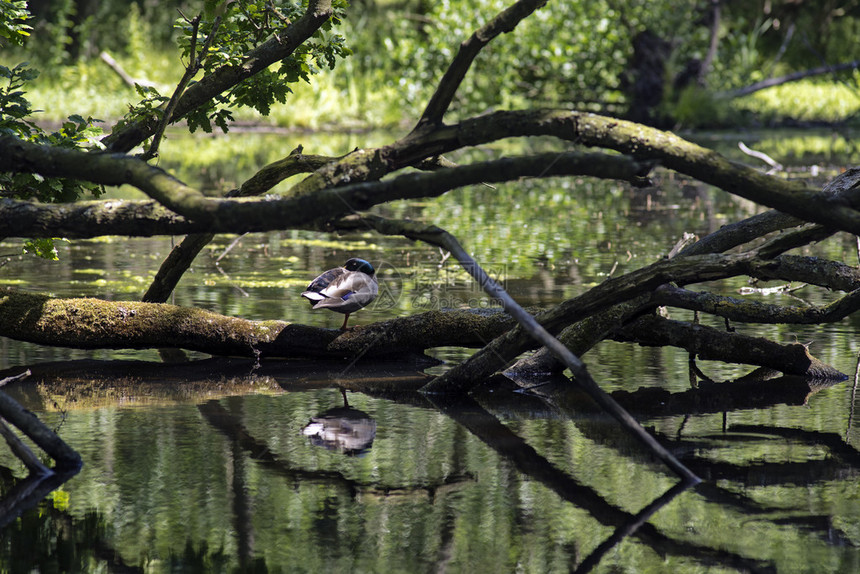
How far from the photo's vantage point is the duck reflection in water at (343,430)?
5.22 metres

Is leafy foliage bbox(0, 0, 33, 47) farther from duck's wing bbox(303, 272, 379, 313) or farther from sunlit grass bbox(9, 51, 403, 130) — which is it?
sunlit grass bbox(9, 51, 403, 130)

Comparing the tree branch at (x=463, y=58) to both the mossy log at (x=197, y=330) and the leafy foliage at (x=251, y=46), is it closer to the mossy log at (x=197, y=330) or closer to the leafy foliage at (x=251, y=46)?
the leafy foliage at (x=251, y=46)

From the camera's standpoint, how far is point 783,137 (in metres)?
25.4

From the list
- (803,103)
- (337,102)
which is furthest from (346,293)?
(803,103)

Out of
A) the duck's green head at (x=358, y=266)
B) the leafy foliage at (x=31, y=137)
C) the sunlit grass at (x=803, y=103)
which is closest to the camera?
the leafy foliage at (x=31, y=137)

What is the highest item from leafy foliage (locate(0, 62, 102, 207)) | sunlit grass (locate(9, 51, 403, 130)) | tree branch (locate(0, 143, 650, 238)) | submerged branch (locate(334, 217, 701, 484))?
sunlit grass (locate(9, 51, 403, 130))

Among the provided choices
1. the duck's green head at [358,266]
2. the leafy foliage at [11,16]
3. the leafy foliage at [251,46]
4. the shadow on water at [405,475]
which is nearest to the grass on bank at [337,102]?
the duck's green head at [358,266]

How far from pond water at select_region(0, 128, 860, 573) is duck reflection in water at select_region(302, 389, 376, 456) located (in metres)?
0.01

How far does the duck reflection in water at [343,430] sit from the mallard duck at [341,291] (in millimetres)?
988

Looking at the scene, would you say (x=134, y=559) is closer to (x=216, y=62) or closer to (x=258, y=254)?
(x=216, y=62)

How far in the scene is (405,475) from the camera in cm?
479

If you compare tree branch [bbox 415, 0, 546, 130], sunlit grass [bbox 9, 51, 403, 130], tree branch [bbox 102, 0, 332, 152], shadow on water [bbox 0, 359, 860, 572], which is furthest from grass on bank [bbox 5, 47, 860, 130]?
tree branch [bbox 415, 0, 546, 130]

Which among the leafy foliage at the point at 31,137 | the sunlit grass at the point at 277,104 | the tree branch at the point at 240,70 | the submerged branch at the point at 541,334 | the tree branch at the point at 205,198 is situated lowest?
the submerged branch at the point at 541,334

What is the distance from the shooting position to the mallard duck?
6.71 metres
